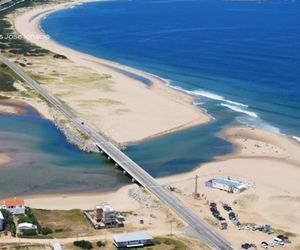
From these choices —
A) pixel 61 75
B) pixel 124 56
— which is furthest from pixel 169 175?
pixel 124 56

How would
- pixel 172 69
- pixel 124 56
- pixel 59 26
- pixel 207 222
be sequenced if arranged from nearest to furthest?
pixel 207 222 < pixel 172 69 < pixel 124 56 < pixel 59 26

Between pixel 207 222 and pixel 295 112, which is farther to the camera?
pixel 295 112

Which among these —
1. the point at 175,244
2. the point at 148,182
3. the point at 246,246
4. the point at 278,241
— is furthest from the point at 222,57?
the point at 175,244

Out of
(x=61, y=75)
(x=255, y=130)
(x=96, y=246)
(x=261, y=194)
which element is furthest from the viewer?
(x=61, y=75)

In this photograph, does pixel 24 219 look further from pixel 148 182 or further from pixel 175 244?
pixel 148 182

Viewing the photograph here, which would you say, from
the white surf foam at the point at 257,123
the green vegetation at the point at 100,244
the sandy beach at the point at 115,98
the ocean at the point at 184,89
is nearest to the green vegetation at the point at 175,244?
the green vegetation at the point at 100,244

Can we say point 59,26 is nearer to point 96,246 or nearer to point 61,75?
point 61,75

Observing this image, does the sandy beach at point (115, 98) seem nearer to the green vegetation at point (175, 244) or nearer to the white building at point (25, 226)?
the white building at point (25, 226)
